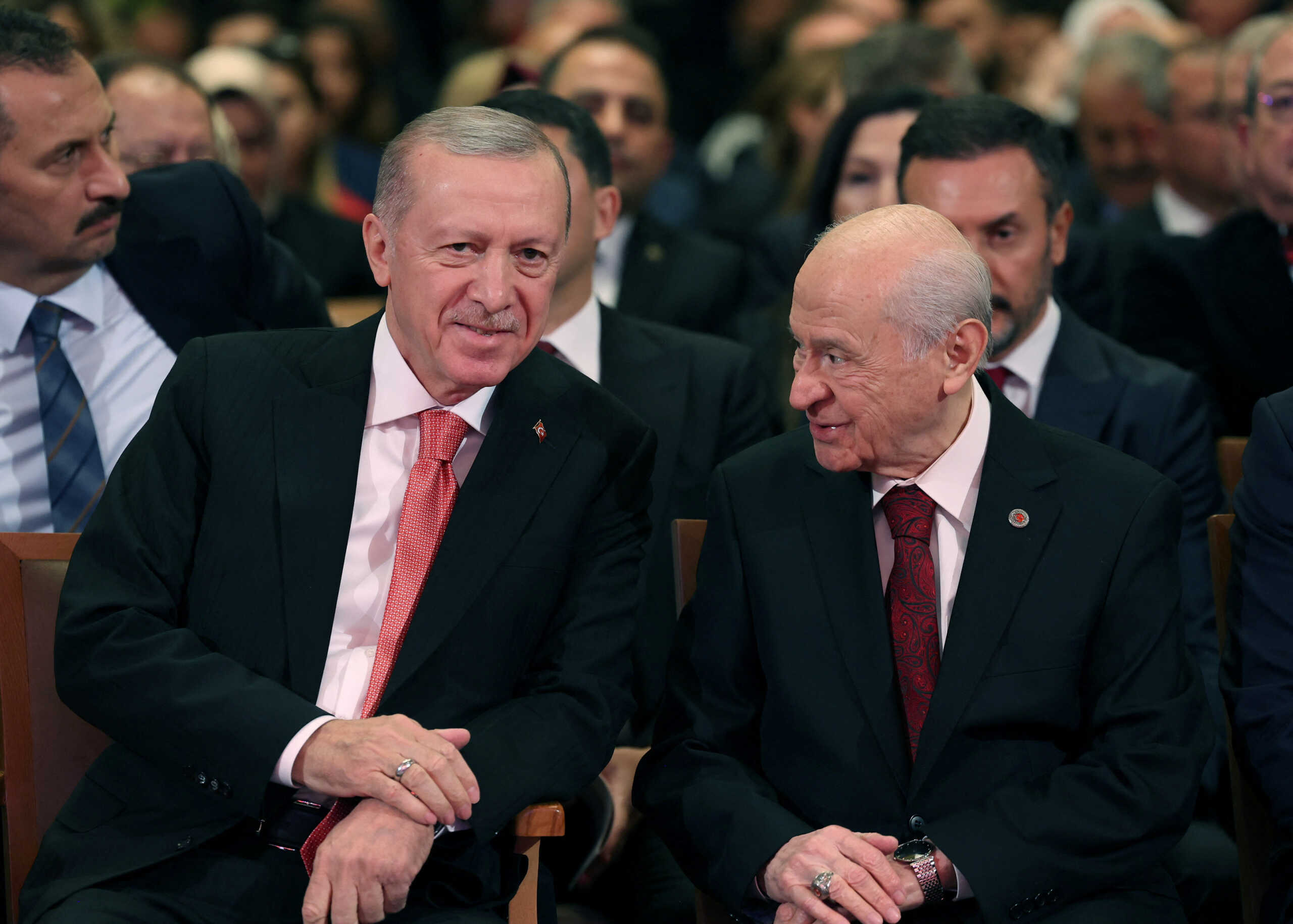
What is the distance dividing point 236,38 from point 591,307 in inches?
167

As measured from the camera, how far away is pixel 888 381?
8.08ft

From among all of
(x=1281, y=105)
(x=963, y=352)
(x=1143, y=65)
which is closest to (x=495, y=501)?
(x=963, y=352)

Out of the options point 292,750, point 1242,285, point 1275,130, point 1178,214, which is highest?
point 1275,130

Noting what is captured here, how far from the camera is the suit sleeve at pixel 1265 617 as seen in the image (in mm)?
2451

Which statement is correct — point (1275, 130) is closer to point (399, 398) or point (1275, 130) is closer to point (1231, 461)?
point (1231, 461)

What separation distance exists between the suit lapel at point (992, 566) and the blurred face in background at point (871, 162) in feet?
5.46

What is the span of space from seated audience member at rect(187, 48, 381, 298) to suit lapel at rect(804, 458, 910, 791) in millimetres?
3113

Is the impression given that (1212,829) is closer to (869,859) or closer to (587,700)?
(869,859)

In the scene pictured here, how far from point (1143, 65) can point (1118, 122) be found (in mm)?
250

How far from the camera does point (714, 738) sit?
2.54 m

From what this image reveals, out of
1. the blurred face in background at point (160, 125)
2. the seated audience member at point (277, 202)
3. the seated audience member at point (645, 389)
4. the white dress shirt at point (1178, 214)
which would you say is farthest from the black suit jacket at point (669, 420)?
the white dress shirt at point (1178, 214)

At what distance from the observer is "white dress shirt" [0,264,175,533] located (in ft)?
10.5

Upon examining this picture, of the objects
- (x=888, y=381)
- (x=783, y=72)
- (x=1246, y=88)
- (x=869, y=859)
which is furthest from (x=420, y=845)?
(x=783, y=72)

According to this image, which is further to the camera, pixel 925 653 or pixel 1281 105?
pixel 1281 105
